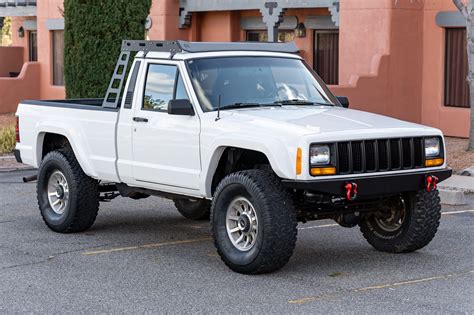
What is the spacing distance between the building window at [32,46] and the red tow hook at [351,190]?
98.7 feet

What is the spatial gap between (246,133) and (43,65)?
984 inches

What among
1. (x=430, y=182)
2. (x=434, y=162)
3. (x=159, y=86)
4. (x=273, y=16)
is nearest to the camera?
(x=430, y=182)

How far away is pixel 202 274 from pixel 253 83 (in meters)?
2.15

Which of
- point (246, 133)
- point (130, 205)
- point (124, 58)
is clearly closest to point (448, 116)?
point (130, 205)

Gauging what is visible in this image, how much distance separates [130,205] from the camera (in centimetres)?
1398

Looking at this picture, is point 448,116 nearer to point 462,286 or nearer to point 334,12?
point 334,12

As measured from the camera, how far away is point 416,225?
10.1 metres

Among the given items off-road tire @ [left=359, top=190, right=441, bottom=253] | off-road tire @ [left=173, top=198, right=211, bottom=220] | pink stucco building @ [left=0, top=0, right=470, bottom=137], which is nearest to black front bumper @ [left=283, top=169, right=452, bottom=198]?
off-road tire @ [left=359, top=190, right=441, bottom=253]

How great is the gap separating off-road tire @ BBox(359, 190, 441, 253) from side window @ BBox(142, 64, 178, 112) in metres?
2.61

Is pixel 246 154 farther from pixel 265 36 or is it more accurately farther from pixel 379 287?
pixel 265 36

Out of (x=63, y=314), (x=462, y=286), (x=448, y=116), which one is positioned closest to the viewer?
(x=63, y=314)

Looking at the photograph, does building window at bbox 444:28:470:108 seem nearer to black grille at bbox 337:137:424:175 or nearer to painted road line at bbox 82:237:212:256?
painted road line at bbox 82:237:212:256

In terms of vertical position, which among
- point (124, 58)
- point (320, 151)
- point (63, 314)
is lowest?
point (63, 314)

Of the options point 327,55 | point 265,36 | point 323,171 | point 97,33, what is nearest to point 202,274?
point 323,171
